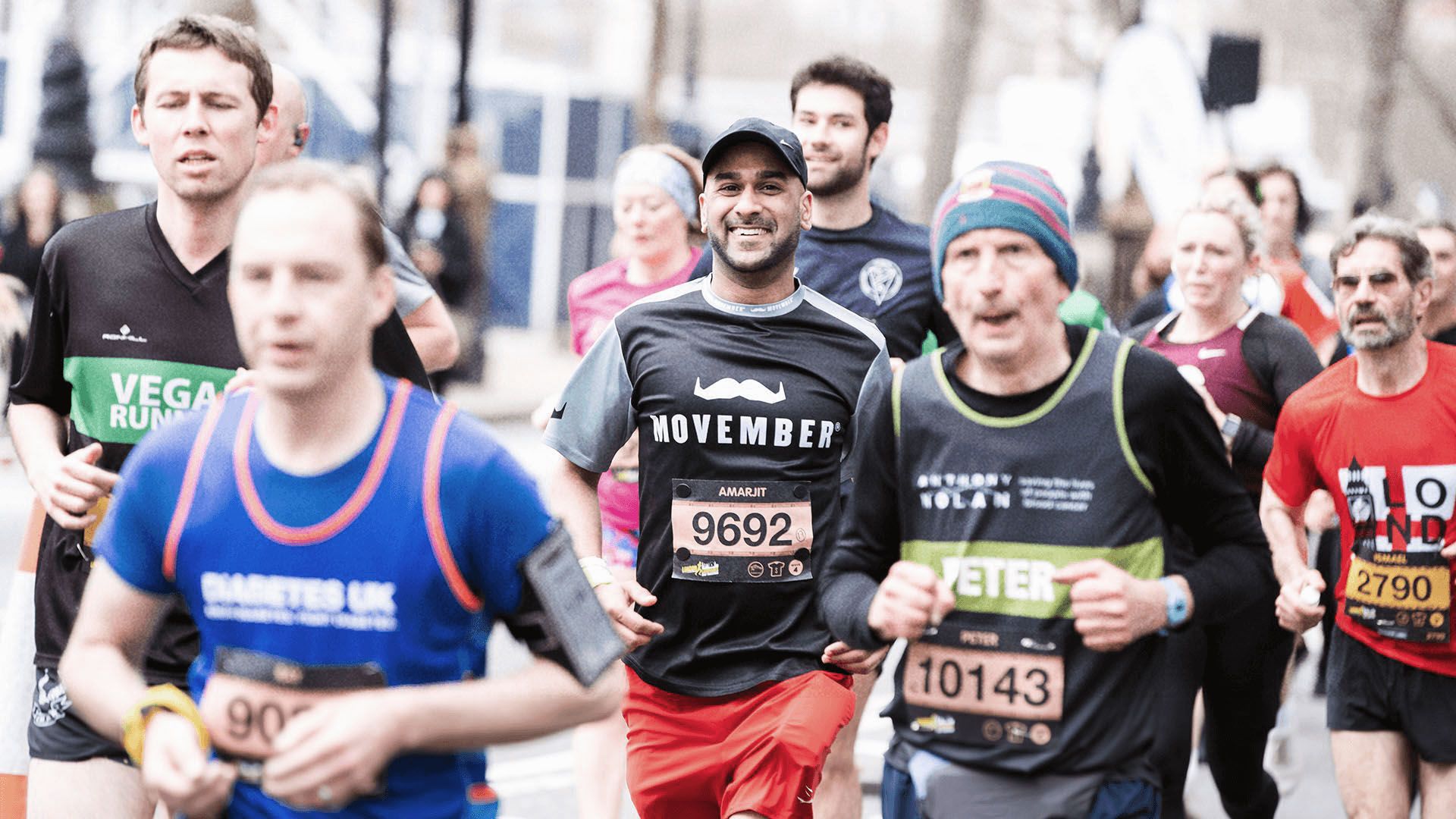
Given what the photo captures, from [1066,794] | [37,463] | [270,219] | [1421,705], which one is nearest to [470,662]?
[270,219]

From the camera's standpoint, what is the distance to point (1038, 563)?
4102 mm

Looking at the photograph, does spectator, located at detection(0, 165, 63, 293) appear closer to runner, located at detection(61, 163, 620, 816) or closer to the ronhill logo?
the ronhill logo

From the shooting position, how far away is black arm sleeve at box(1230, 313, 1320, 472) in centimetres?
692

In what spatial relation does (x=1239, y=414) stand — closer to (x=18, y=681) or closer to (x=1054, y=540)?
(x=1054, y=540)

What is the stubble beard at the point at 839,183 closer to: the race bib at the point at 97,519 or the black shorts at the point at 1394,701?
the black shorts at the point at 1394,701

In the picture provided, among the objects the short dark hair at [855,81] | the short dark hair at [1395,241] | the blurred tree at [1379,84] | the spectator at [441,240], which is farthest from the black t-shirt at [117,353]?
the blurred tree at [1379,84]

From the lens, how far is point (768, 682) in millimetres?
5496

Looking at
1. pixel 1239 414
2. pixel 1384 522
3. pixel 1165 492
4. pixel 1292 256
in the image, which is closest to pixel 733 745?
pixel 1165 492

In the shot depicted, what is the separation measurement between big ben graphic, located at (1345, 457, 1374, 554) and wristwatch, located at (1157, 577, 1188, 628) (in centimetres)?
219

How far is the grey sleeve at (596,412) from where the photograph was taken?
5.69m

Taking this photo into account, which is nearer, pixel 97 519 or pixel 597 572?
pixel 97 519

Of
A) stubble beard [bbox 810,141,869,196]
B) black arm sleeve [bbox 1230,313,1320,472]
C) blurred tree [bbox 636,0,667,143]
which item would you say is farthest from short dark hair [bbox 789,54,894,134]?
blurred tree [bbox 636,0,667,143]

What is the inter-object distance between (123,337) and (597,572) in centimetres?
136

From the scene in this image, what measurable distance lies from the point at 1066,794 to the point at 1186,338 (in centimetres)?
348
